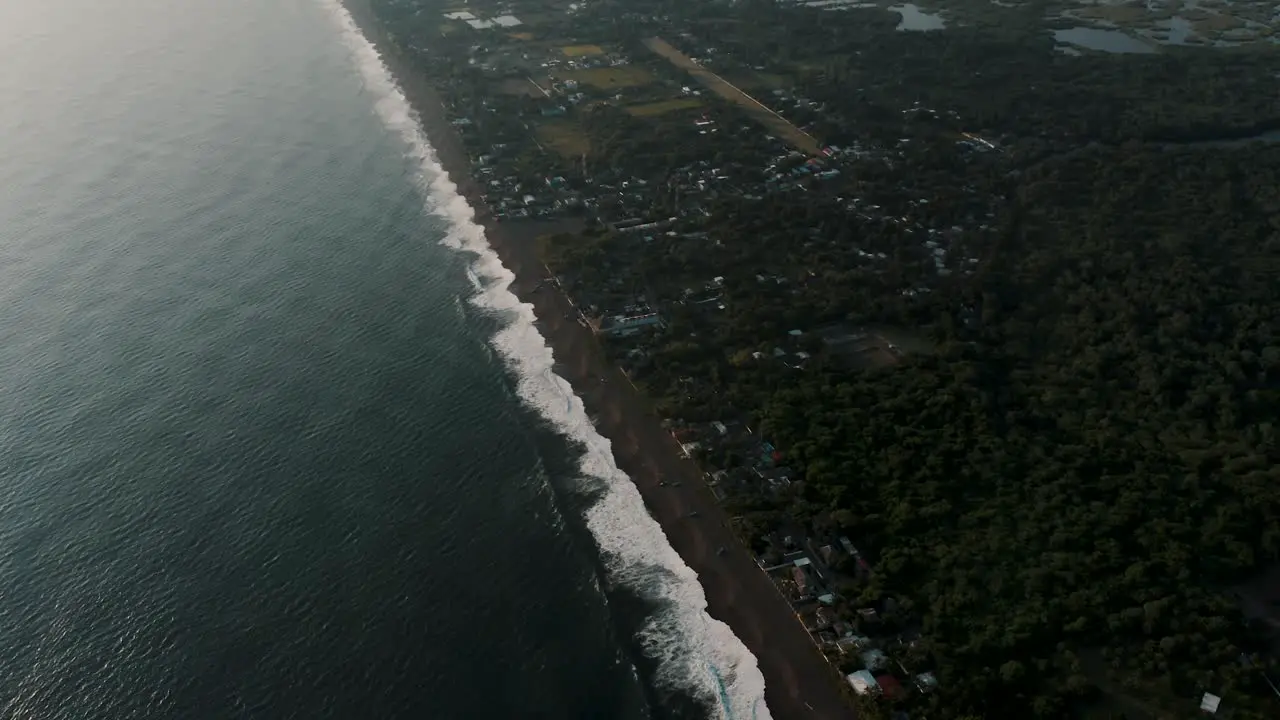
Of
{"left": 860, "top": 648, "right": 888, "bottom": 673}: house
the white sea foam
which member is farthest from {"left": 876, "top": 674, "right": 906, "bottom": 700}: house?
the white sea foam

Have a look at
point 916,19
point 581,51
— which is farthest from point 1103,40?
point 581,51

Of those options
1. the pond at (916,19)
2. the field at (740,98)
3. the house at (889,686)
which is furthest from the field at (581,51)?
the house at (889,686)

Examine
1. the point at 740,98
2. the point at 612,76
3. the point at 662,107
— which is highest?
the point at 740,98

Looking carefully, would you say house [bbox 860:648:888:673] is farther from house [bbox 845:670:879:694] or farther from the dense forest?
the dense forest

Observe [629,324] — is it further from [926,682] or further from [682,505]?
[926,682]

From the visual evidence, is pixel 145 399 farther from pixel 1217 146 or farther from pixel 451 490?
pixel 1217 146

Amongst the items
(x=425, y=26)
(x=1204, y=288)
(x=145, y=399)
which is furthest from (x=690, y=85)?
(x=145, y=399)
